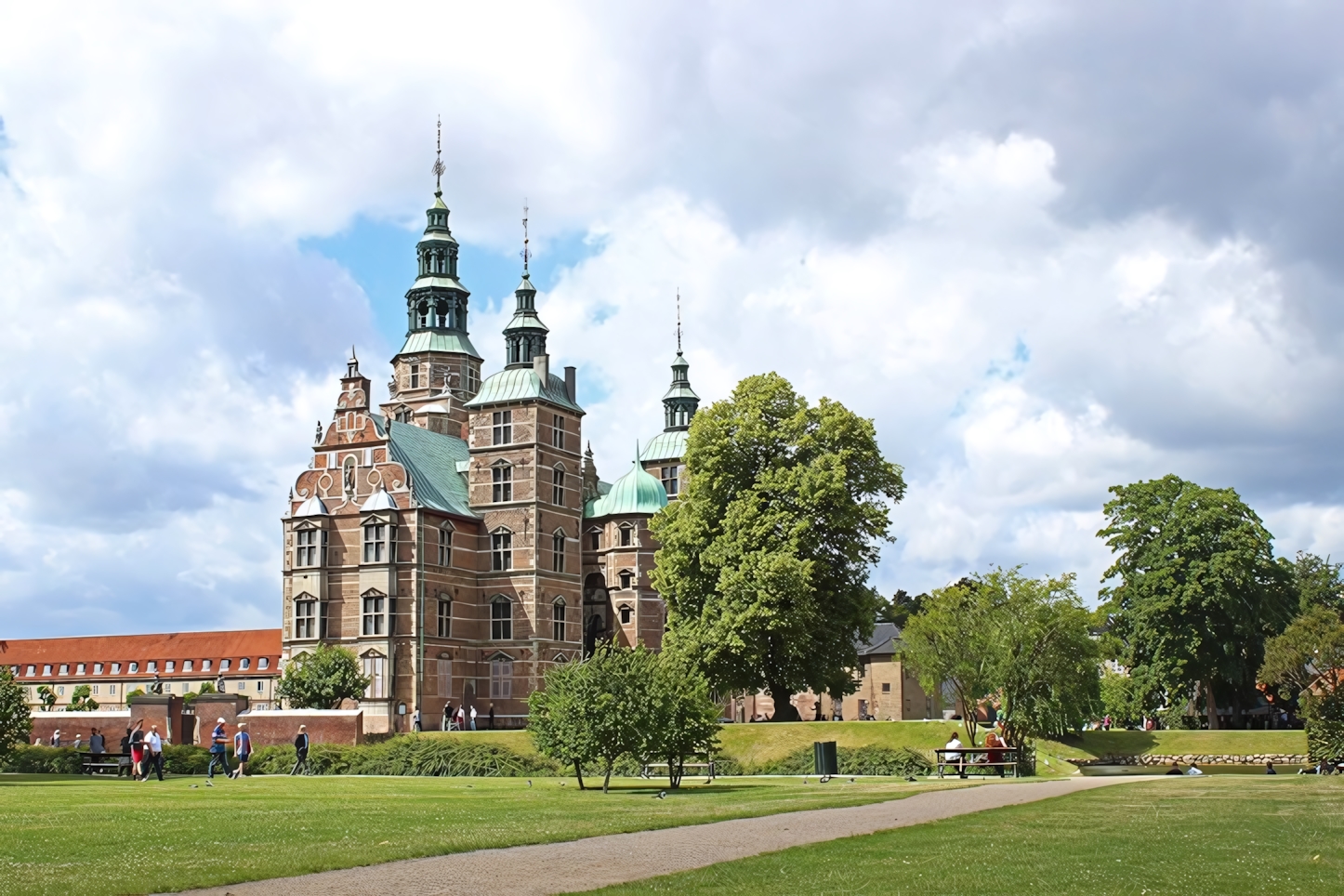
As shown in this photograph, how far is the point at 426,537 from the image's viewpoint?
67000mm

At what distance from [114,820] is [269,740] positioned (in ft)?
115

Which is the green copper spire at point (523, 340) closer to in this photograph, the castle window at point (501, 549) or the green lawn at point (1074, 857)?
the castle window at point (501, 549)

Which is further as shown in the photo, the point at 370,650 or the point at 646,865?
the point at 370,650

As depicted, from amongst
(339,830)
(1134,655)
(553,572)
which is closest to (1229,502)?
(1134,655)

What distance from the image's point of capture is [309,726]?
5412 centimetres

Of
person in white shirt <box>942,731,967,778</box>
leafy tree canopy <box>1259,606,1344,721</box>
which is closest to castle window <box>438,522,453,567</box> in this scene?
person in white shirt <box>942,731,967,778</box>

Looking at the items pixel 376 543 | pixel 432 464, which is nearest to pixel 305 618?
pixel 376 543

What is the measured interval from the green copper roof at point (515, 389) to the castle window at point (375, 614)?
11992 millimetres

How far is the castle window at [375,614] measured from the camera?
65188 mm

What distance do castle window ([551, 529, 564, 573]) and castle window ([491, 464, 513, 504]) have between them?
3035mm

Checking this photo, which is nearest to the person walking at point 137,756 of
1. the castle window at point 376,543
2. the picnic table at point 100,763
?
the picnic table at point 100,763

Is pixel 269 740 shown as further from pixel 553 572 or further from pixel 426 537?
pixel 553 572

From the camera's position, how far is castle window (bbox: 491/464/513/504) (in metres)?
71.0

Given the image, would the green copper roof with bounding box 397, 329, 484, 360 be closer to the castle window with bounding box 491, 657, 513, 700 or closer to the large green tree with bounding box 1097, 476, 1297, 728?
the castle window with bounding box 491, 657, 513, 700
